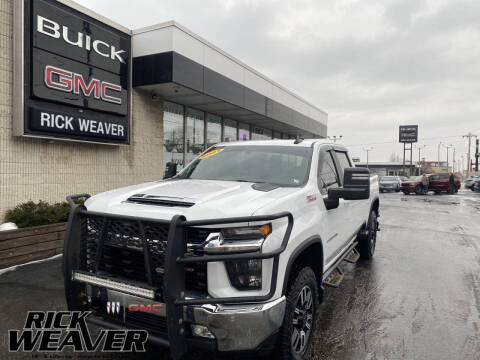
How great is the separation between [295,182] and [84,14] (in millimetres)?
7295

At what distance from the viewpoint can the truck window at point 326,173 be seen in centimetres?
349

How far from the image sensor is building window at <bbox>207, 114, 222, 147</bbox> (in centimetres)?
1330

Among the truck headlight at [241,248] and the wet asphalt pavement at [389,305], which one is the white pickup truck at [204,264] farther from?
the wet asphalt pavement at [389,305]

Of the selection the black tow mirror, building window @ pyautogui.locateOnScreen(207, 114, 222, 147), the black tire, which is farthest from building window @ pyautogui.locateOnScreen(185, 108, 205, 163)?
the black tow mirror

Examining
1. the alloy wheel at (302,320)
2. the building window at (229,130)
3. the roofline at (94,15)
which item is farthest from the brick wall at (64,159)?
the alloy wheel at (302,320)

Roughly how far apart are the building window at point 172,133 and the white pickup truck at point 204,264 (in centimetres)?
835

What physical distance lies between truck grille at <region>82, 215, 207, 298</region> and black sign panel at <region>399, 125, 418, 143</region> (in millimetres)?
77549

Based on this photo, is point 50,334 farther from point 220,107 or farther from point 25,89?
point 220,107

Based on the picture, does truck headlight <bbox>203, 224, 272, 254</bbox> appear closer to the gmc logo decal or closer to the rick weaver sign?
the rick weaver sign

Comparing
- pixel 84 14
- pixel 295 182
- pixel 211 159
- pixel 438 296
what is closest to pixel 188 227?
pixel 295 182

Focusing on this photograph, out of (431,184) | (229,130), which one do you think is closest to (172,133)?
(229,130)

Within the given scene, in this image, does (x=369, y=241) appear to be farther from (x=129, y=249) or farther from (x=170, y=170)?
(x=129, y=249)

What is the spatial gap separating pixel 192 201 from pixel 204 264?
46 centimetres

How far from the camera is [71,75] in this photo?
7473 mm
